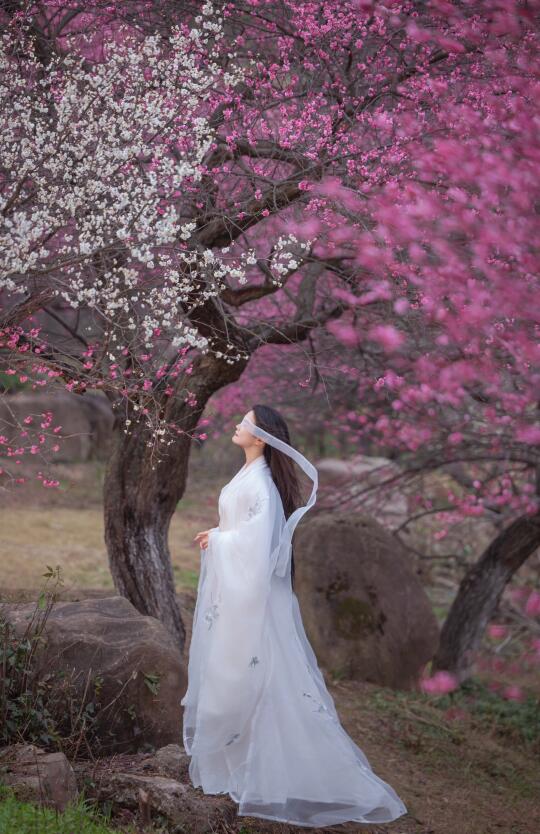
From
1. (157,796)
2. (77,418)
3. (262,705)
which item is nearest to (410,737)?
(262,705)

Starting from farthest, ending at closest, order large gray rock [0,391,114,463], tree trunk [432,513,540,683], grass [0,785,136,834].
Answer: large gray rock [0,391,114,463], tree trunk [432,513,540,683], grass [0,785,136,834]

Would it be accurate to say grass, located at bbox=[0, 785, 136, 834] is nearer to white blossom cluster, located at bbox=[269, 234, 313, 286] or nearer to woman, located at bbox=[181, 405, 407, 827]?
woman, located at bbox=[181, 405, 407, 827]

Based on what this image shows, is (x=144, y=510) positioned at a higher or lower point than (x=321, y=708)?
higher

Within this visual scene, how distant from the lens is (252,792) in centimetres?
441

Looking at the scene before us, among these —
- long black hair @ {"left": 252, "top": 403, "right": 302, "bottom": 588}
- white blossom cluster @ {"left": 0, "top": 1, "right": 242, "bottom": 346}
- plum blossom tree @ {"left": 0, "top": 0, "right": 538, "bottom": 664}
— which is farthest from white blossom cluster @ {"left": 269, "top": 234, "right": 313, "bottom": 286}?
long black hair @ {"left": 252, "top": 403, "right": 302, "bottom": 588}

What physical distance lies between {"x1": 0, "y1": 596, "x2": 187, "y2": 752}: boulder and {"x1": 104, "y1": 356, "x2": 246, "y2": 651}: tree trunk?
5.17 ft

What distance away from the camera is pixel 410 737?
7.29m

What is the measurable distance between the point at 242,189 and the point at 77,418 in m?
10.9

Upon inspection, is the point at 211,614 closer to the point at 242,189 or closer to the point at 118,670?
the point at 118,670

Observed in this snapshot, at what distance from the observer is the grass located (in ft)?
11.5

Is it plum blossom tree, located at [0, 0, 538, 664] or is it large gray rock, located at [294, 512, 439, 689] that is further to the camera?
large gray rock, located at [294, 512, 439, 689]

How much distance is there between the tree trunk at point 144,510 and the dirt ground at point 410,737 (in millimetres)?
754

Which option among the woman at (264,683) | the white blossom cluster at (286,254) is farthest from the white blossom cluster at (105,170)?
the woman at (264,683)

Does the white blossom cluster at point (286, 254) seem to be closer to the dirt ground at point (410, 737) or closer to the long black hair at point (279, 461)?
the long black hair at point (279, 461)
